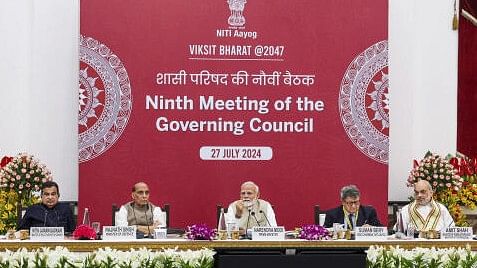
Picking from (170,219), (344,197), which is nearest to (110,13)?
(170,219)

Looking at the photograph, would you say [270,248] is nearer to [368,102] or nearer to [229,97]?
[229,97]

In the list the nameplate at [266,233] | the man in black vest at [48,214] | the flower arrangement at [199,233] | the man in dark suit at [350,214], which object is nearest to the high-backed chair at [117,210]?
the man in black vest at [48,214]

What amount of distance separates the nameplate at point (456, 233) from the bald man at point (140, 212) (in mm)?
2188

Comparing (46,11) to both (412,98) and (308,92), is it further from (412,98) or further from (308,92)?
(412,98)

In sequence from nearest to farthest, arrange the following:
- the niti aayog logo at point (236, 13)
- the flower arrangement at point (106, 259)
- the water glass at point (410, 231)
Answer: the flower arrangement at point (106, 259) → the water glass at point (410, 231) → the niti aayog logo at point (236, 13)

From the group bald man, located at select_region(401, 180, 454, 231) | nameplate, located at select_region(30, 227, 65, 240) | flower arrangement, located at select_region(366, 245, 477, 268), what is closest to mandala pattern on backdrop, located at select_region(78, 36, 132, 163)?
nameplate, located at select_region(30, 227, 65, 240)

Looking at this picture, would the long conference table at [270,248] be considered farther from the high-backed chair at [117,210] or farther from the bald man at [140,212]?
the high-backed chair at [117,210]

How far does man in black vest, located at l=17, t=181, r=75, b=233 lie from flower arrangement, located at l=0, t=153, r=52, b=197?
81 centimetres

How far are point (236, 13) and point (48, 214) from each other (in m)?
2.56

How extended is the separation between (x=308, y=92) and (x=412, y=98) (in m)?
1.16

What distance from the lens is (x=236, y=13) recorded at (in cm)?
872

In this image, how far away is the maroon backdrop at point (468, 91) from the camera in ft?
31.3

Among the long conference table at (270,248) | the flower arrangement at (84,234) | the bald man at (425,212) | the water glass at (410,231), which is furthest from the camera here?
the bald man at (425,212)

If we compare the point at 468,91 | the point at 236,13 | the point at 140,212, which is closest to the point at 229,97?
the point at 236,13
